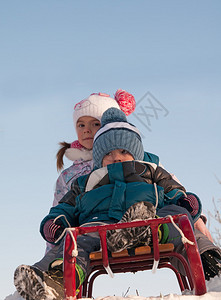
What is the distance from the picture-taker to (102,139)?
3271 millimetres

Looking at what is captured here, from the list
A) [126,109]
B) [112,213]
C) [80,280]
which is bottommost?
[80,280]

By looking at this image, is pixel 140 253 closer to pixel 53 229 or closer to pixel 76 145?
pixel 53 229

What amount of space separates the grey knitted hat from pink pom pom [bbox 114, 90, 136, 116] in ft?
4.23

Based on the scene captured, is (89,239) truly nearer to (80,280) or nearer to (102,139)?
(80,280)

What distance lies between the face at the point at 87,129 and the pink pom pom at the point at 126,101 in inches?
14.3

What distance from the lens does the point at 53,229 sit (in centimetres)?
267

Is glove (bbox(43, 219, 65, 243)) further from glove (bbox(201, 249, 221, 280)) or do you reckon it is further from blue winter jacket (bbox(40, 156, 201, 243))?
glove (bbox(201, 249, 221, 280))

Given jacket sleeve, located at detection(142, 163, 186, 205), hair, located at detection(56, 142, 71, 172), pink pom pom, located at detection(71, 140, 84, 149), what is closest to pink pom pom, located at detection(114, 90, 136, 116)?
pink pom pom, located at detection(71, 140, 84, 149)

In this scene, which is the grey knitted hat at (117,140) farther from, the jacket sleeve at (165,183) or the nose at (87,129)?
the nose at (87,129)

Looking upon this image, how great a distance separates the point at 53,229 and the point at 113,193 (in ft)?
1.45

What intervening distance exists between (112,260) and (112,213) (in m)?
0.35

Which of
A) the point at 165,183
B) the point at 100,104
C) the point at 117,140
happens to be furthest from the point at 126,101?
the point at 165,183

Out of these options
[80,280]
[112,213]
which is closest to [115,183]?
[112,213]

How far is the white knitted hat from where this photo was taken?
4656 mm
